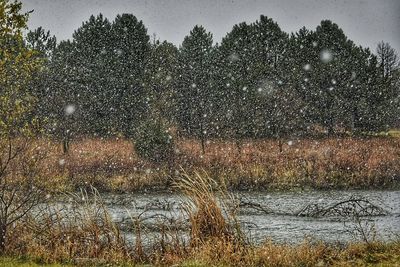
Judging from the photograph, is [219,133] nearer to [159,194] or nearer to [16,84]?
[159,194]

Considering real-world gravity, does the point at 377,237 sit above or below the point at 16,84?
below

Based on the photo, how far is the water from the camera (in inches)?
531

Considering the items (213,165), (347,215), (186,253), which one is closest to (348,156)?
(213,165)

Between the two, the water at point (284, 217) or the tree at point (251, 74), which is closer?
the water at point (284, 217)

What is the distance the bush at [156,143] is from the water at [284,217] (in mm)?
3464

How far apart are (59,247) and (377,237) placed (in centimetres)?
866

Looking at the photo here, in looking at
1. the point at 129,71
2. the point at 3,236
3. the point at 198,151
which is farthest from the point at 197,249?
the point at 129,71

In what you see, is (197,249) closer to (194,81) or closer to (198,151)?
(198,151)

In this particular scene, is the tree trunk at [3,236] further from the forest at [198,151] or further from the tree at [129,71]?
the tree at [129,71]

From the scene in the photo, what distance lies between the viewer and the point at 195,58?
141ft

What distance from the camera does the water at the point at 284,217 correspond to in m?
13.5

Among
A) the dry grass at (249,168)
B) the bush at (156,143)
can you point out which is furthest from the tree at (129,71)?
the bush at (156,143)

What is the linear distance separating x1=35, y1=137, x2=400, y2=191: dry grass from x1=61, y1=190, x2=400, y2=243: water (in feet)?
4.16

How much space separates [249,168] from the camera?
24.8 m
